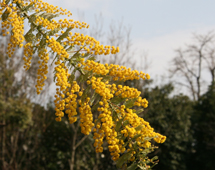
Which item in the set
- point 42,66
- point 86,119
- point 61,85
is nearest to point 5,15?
point 42,66

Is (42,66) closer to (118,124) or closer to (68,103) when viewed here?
(68,103)

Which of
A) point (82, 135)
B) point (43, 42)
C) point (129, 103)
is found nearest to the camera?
point (129, 103)

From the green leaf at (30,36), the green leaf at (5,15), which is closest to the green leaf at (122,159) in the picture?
the green leaf at (30,36)

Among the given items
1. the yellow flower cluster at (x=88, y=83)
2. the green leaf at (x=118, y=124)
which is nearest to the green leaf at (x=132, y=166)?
the yellow flower cluster at (x=88, y=83)

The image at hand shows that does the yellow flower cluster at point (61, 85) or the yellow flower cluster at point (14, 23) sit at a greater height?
the yellow flower cluster at point (14, 23)

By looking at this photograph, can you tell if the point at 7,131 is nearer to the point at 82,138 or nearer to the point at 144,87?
the point at 82,138

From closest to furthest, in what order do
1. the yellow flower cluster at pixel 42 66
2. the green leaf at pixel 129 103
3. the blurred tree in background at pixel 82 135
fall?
the green leaf at pixel 129 103 < the yellow flower cluster at pixel 42 66 < the blurred tree in background at pixel 82 135

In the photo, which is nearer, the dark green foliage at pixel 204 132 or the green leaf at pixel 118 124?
the green leaf at pixel 118 124

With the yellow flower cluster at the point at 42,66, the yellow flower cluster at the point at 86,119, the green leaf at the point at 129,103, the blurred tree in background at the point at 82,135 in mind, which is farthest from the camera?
the blurred tree in background at the point at 82,135

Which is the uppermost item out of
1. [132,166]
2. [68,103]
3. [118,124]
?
[68,103]

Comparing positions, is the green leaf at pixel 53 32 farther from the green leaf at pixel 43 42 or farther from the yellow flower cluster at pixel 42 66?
the yellow flower cluster at pixel 42 66

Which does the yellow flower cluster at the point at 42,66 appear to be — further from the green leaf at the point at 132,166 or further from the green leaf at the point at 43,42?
the green leaf at the point at 132,166

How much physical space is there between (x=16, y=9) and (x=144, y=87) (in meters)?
9.55

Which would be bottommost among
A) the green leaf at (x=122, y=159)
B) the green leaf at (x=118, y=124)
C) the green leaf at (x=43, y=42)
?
the green leaf at (x=122, y=159)
